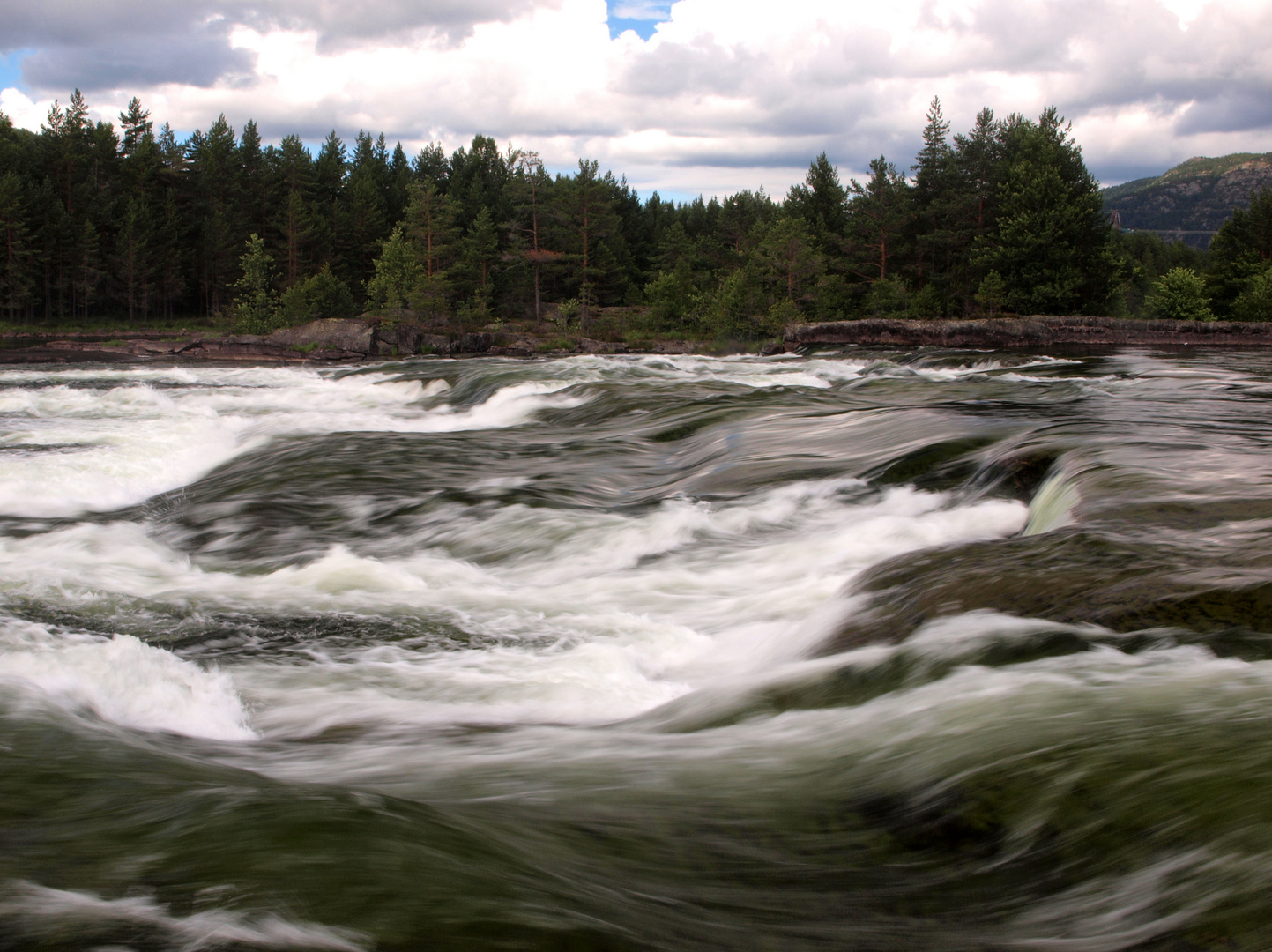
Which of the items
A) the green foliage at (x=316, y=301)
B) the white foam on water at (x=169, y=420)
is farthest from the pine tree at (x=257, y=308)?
the white foam on water at (x=169, y=420)

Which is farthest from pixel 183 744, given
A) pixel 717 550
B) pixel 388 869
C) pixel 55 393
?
pixel 55 393

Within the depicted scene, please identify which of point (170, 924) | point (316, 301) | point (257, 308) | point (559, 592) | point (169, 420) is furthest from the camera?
point (316, 301)

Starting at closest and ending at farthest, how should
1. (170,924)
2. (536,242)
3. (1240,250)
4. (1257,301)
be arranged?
(170,924), (1257,301), (1240,250), (536,242)

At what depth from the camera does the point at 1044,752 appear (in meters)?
3.23

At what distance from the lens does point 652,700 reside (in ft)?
15.8

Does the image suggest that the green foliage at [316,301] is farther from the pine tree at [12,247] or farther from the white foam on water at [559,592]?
the white foam on water at [559,592]

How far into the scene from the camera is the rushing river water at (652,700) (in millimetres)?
2391

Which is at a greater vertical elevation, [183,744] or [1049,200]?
[1049,200]

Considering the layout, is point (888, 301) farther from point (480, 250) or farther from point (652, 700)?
point (652, 700)

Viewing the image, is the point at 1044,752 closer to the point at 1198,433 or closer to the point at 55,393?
the point at 1198,433

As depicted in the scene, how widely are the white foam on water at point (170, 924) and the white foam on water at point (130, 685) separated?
2.07m

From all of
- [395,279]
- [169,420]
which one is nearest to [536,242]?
[395,279]

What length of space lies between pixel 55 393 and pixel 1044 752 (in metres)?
20.6

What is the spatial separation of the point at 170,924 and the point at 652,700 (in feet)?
9.71
